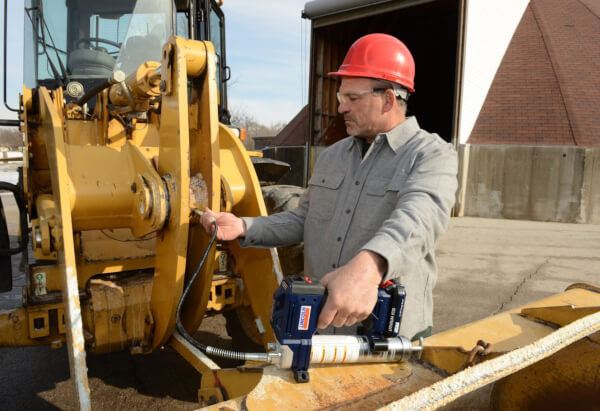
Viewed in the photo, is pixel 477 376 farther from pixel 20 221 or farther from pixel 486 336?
pixel 20 221

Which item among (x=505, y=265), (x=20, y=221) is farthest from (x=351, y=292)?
(x=505, y=265)

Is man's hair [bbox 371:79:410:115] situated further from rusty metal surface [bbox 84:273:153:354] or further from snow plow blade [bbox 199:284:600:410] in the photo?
rusty metal surface [bbox 84:273:153:354]

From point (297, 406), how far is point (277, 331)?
0.23 meters

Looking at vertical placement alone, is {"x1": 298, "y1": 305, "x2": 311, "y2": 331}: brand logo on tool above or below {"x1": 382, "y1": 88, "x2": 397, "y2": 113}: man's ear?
below

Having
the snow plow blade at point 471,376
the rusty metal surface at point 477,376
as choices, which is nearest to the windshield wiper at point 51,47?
the snow plow blade at point 471,376

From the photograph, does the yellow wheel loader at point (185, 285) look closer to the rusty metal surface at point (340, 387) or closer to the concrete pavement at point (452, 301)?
the rusty metal surface at point (340, 387)

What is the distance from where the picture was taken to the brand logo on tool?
4.42ft

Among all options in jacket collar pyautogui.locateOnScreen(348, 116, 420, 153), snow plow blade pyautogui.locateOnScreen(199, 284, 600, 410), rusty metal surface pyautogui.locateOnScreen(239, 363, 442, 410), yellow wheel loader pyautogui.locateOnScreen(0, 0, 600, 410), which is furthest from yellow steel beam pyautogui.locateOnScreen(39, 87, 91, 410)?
jacket collar pyautogui.locateOnScreen(348, 116, 420, 153)

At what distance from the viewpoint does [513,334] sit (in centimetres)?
174

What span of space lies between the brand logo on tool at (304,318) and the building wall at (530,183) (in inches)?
395

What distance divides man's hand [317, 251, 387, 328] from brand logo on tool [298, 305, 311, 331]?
44mm

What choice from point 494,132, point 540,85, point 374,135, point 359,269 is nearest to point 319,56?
point 494,132

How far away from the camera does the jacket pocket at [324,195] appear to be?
2176 millimetres

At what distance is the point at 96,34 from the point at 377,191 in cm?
345
